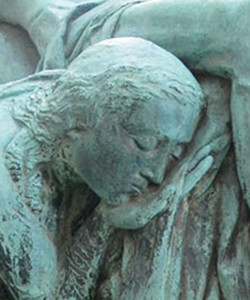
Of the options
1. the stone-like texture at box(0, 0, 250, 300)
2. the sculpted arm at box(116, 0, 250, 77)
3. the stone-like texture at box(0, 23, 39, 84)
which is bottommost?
the stone-like texture at box(0, 23, 39, 84)

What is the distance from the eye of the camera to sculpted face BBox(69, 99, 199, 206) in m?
1.35

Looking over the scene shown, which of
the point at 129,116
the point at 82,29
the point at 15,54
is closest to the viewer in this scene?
the point at 129,116

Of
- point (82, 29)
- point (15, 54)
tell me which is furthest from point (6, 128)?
point (15, 54)

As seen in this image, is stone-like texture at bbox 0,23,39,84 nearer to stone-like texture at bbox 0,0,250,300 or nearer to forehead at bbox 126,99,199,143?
stone-like texture at bbox 0,0,250,300

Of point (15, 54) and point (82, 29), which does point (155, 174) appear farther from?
point (15, 54)

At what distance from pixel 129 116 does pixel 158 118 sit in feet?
0.13

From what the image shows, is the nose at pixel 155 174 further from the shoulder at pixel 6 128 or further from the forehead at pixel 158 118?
the shoulder at pixel 6 128

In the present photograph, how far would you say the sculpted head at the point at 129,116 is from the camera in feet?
4.42

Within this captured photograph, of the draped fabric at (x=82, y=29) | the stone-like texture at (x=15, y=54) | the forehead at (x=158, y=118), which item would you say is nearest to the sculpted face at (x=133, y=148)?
the forehead at (x=158, y=118)

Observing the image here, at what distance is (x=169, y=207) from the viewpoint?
1408mm

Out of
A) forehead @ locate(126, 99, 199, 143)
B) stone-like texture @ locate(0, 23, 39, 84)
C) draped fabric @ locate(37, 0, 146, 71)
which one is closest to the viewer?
forehead @ locate(126, 99, 199, 143)

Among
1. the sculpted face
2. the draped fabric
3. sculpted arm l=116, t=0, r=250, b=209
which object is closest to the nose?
the sculpted face

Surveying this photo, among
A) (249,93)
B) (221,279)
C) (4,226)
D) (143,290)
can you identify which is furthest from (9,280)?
(249,93)

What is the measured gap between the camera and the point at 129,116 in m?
1.35
